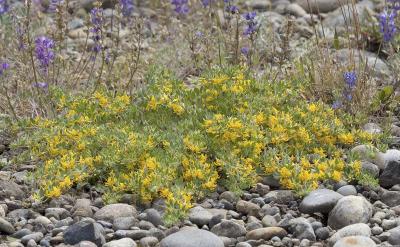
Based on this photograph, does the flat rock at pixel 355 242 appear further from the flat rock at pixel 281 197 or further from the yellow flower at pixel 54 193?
the yellow flower at pixel 54 193

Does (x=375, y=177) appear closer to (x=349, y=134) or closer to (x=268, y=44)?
(x=349, y=134)

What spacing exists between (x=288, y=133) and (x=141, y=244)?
138 centimetres

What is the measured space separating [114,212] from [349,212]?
→ 1.22 meters

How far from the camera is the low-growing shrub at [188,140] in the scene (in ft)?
14.5

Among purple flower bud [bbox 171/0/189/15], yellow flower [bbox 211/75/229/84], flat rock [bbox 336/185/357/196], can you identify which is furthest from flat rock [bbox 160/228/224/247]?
purple flower bud [bbox 171/0/189/15]

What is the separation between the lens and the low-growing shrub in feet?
14.5

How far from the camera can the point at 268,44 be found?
712 cm

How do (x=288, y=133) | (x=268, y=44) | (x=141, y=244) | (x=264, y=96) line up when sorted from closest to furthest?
(x=141, y=244), (x=288, y=133), (x=264, y=96), (x=268, y=44)

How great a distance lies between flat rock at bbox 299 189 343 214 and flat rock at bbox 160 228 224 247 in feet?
2.11

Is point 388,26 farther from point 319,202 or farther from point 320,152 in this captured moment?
point 319,202

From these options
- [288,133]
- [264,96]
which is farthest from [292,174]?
[264,96]

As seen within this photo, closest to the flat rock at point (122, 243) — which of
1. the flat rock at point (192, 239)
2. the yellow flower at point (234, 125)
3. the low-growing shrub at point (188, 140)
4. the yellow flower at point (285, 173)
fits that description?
the flat rock at point (192, 239)

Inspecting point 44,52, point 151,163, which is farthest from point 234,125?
point 44,52

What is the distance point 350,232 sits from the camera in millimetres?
3871
